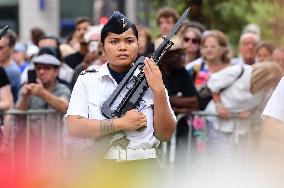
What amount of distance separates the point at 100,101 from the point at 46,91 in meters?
3.73

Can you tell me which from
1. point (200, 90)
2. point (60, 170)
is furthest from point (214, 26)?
point (60, 170)

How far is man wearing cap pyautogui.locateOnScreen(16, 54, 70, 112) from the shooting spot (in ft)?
33.5

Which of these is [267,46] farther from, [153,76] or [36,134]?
[153,76]

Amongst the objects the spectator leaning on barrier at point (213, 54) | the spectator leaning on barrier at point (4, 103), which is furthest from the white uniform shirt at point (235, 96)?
the spectator leaning on barrier at point (4, 103)

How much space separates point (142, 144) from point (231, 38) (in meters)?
18.5

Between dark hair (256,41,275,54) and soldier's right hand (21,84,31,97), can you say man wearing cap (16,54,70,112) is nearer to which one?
soldier's right hand (21,84,31,97)

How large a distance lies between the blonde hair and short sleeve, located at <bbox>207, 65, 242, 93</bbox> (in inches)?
6.9

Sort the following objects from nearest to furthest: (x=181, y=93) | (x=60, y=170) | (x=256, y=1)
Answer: (x=60, y=170), (x=181, y=93), (x=256, y=1)

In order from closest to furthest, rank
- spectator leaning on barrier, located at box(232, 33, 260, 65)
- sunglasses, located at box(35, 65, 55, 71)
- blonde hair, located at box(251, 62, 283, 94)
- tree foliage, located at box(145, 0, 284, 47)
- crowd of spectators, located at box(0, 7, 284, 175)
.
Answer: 1. crowd of spectators, located at box(0, 7, 284, 175)
2. blonde hair, located at box(251, 62, 283, 94)
3. sunglasses, located at box(35, 65, 55, 71)
4. spectator leaning on barrier, located at box(232, 33, 260, 65)
5. tree foliage, located at box(145, 0, 284, 47)

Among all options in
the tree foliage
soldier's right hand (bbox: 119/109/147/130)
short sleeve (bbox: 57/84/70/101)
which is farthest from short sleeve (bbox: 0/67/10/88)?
the tree foliage

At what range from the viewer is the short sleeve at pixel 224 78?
10609 millimetres

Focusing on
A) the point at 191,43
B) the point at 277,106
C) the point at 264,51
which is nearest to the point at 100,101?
the point at 277,106

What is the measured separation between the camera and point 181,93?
1043cm

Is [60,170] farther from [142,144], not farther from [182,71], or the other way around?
[142,144]
